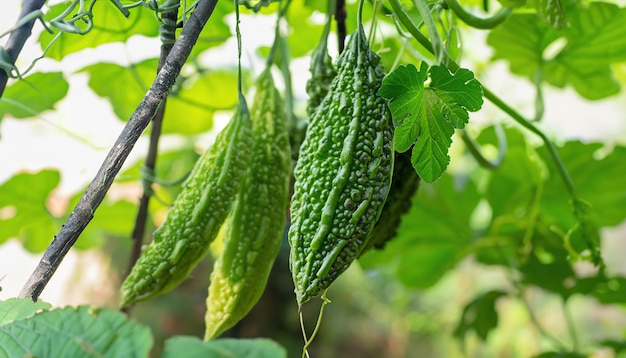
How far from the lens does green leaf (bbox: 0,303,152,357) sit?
12.6 inches

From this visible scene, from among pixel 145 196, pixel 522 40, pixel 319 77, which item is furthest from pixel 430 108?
pixel 522 40

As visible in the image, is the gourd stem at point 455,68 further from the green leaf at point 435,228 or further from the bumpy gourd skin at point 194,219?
the green leaf at point 435,228

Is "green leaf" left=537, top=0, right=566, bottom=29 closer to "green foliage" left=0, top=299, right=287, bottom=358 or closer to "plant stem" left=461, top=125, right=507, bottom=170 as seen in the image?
"plant stem" left=461, top=125, right=507, bottom=170

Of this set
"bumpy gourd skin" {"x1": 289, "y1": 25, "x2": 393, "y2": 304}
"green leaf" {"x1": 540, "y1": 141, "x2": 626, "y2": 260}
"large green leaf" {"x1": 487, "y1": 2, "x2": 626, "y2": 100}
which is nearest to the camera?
"bumpy gourd skin" {"x1": 289, "y1": 25, "x2": 393, "y2": 304}

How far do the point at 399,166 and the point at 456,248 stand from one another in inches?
24.8

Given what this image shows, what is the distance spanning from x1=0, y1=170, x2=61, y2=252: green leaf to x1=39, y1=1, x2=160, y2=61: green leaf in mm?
267

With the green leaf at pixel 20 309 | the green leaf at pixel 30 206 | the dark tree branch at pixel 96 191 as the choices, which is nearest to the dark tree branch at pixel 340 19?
the dark tree branch at pixel 96 191

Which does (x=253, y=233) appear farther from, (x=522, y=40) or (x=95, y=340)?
(x=522, y=40)

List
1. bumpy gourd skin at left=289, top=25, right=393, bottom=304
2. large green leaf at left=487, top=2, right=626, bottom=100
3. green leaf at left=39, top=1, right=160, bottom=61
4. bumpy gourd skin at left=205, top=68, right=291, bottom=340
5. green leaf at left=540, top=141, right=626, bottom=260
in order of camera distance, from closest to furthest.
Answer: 1. bumpy gourd skin at left=289, top=25, right=393, bottom=304
2. bumpy gourd skin at left=205, top=68, right=291, bottom=340
3. green leaf at left=39, top=1, right=160, bottom=61
4. large green leaf at left=487, top=2, right=626, bottom=100
5. green leaf at left=540, top=141, right=626, bottom=260

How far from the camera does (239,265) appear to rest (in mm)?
518

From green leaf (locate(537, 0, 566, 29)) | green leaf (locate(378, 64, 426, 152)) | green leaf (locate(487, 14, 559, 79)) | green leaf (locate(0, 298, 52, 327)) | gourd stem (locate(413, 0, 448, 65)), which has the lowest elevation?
green leaf (locate(0, 298, 52, 327))

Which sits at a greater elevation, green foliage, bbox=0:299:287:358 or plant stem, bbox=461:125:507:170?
plant stem, bbox=461:125:507:170

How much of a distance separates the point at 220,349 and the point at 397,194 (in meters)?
0.27

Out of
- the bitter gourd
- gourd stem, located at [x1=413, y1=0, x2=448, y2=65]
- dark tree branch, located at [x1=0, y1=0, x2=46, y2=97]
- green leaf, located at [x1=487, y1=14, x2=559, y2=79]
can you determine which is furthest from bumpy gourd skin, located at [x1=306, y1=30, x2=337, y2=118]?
green leaf, located at [x1=487, y1=14, x2=559, y2=79]
